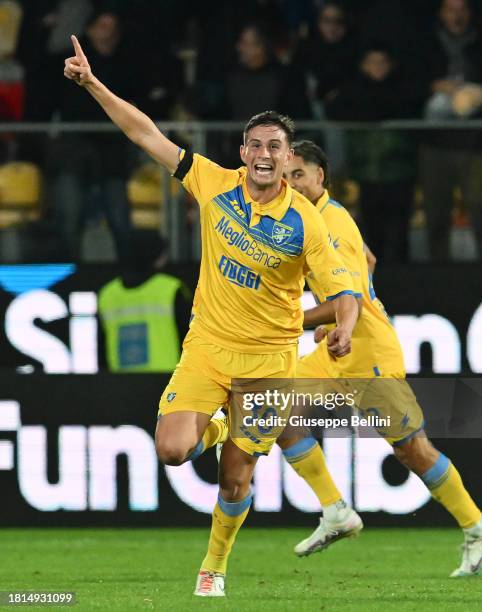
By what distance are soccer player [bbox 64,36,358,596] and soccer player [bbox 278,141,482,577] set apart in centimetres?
90

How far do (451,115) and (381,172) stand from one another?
82cm

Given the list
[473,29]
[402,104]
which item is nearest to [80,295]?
[402,104]

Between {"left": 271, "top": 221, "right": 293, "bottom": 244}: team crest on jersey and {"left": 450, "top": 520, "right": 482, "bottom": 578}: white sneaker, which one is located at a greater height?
{"left": 271, "top": 221, "right": 293, "bottom": 244}: team crest on jersey

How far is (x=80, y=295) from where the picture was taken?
11.7m

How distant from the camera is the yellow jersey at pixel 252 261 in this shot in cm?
735

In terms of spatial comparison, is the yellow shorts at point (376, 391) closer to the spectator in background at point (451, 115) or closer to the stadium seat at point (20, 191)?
the spectator in background at point (451, 115)

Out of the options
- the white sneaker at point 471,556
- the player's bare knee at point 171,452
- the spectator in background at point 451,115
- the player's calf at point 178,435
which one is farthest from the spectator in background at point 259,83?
the player's bare knee at point 171,452

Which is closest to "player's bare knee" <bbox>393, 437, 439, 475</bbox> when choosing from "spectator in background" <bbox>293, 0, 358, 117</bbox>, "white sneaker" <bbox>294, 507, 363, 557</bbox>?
"white sneaker" <bbox>294, 507, 363, 557</bbox>

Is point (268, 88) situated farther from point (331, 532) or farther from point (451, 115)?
point (331, 532)

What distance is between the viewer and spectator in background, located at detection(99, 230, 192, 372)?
453 inches

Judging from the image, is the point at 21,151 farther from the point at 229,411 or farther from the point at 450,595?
the point at 450,595

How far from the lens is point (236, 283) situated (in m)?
7.43

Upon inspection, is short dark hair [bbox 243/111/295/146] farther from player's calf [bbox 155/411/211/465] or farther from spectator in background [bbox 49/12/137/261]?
spectator in background [bbox 49/12/137/261]

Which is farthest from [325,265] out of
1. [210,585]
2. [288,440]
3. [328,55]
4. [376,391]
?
[328,55]
